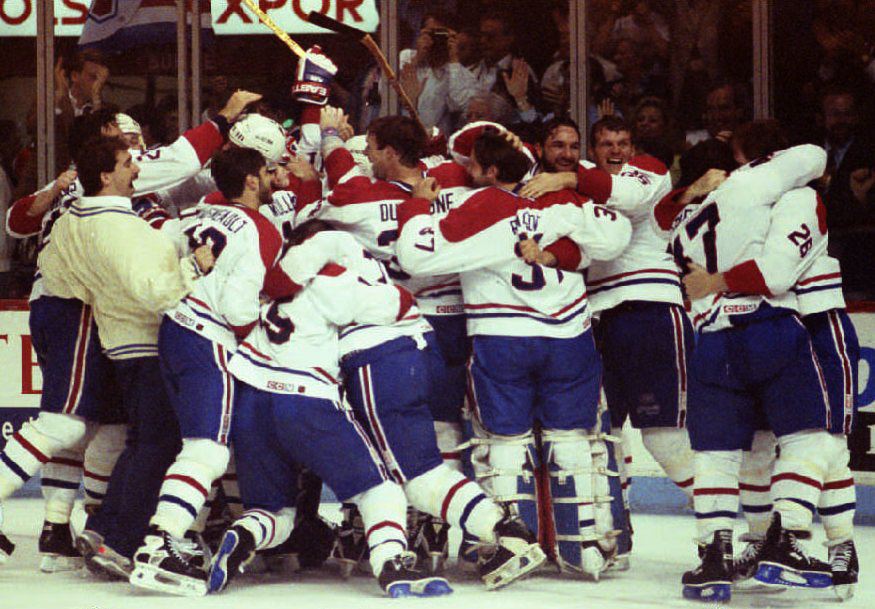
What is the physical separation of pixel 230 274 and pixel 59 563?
1.20 m

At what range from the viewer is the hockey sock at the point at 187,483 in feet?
16.9

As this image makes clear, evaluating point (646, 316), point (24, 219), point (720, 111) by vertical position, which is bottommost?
point (646, 316)

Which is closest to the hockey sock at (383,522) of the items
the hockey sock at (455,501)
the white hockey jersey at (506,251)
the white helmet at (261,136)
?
the hockey sock at (455,501)

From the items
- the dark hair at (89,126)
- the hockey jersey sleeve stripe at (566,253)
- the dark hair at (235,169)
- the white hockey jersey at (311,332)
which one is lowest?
the white hockey jersey at (311,332)

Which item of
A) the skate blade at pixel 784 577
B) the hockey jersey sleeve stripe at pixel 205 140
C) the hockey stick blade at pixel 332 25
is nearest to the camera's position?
the skate blade at pixel 784 577

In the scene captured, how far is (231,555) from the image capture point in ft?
16.9

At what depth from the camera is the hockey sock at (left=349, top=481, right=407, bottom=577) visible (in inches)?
204

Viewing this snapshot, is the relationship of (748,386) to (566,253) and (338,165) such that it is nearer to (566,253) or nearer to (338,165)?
(566,253)

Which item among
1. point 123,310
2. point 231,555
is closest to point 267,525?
point 231,555

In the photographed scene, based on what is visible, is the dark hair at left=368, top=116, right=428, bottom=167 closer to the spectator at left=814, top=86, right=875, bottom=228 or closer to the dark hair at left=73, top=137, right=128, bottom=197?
the dark hair at left=73, top=137, right=128, bottom=197

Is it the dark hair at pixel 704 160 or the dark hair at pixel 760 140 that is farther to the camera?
the dark hair at pixel 704 160

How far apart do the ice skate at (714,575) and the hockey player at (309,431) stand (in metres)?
0.72

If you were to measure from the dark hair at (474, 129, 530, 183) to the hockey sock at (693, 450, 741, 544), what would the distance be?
1045 millimetres

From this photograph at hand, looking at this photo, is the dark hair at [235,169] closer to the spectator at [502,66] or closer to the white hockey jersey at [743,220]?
the white hockey jersey at [743,220]
